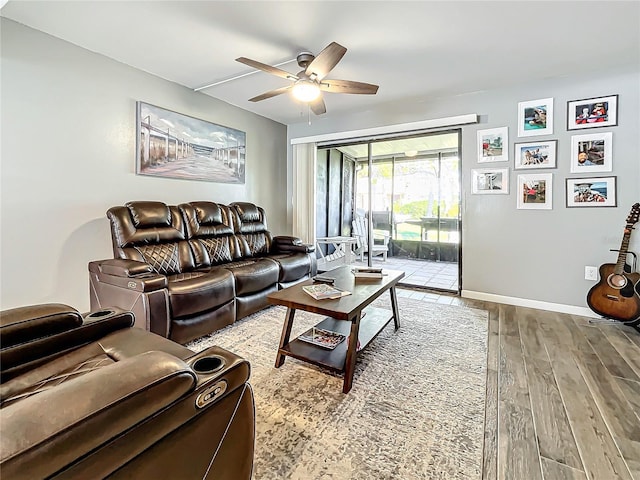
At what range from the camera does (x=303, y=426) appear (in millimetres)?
1520

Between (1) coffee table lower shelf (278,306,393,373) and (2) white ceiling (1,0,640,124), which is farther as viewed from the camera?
(2) white ceiling (1,0,640,124)

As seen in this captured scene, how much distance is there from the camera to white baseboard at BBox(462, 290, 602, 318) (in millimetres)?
3092

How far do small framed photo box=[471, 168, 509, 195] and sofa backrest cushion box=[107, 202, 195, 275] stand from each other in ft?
10.7

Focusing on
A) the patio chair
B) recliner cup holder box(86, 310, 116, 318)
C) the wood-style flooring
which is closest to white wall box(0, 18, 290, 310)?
recliner cup holder box(86, 310, 116, 318)

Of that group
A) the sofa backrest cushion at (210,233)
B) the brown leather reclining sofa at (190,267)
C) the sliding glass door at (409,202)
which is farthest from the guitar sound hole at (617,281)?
the sofa backrest cushion at (210,233)

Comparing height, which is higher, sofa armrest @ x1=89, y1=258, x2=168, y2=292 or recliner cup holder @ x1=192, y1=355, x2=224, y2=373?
sofa armrest @ x1=89, y1=258, x2=168, y2=292

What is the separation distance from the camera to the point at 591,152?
9.82 feet

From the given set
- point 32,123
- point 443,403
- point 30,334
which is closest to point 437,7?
point 443,403

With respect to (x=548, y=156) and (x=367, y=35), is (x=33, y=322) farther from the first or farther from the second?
(x=548, y=156)

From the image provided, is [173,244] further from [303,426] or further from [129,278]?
[303,426]

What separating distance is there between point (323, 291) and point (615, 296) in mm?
2720

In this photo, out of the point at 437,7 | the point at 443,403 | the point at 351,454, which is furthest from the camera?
the point at 437,7

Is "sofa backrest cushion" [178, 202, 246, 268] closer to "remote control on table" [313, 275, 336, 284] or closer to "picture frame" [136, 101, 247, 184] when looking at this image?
"picture frame" [136, 101, 247, 184]

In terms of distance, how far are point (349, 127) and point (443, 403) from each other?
12.3ft
